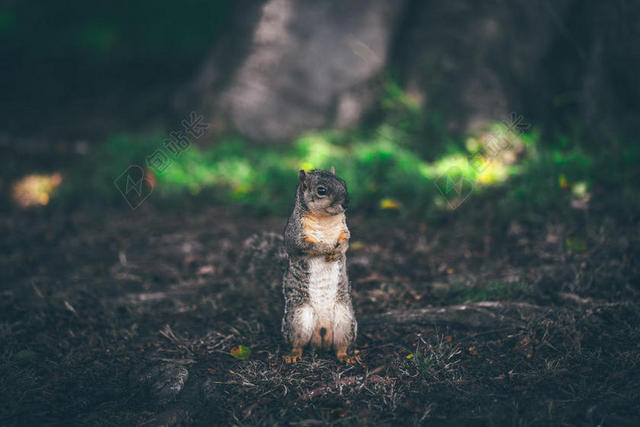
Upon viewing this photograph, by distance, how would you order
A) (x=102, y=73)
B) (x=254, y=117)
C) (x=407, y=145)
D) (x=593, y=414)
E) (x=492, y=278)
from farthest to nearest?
(x=102, y=73) < (x=254, y=117) < (x=407, y=145) < (x=492, y=278) < (x=593, y=414)

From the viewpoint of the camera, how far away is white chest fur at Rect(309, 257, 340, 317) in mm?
2543

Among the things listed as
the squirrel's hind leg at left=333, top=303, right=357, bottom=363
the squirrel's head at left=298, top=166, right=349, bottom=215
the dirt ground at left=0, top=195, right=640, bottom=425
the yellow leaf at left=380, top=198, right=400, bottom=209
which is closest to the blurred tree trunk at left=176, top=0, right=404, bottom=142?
the yellow leaf at left=380, top=198, right=400, bottom=209

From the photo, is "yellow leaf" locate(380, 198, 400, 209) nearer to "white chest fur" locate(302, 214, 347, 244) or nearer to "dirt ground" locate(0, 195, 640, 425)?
"dirt ground" locate(0, 195, 640, 425)

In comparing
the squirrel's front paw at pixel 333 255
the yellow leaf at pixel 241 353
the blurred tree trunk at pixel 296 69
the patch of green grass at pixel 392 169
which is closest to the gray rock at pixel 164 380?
the yellow leaf at pixel 241 353

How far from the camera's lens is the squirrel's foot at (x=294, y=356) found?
2.60 metres

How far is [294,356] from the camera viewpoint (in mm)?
2619

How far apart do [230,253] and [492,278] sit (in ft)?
6.82

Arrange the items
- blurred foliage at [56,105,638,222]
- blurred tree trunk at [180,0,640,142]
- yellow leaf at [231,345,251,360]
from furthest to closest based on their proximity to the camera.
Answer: blurred tree trunk at [180,0,640,142], blurred foliage at [56,105,638,222], yellow leaf at [231,345,251,360]

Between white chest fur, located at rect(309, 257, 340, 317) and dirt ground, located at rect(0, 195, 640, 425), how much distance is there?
302 mm

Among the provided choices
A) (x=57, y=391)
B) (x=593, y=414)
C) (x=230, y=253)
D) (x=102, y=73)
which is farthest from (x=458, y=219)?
(x=102, y=73)

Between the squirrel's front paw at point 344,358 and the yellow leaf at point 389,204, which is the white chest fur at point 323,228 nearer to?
the squirrel's front paw at point 344,358

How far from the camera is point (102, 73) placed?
9.02m

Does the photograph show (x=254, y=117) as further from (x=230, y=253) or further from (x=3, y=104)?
(x=3, y=104)

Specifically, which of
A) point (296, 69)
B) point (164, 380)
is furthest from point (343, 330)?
point (296, 69)
